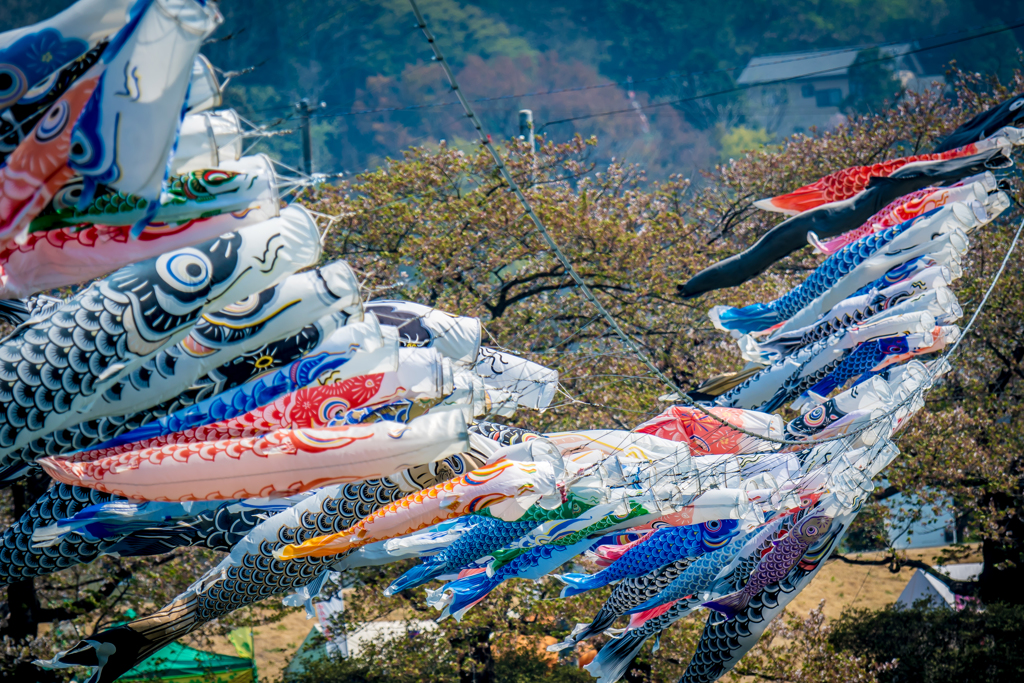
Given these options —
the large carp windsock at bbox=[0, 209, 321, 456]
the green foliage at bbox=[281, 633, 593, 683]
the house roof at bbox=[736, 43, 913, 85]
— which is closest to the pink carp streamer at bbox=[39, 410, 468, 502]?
the large carp windsock at bbox=[0, 209, 321, 456]

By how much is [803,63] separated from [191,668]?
2260 inches

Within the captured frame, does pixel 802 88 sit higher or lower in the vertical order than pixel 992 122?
lower

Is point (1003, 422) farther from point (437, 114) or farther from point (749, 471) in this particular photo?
point (437, 114)

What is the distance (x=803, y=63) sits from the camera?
5847 centimetres

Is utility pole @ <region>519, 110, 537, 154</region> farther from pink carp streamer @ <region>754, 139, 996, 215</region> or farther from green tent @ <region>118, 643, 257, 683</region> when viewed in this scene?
green tent @ <region>118, 643, 257, 683</region>

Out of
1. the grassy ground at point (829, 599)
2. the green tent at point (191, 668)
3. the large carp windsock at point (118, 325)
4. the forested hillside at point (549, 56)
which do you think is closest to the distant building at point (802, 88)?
the forested hillside at point (549, 56)

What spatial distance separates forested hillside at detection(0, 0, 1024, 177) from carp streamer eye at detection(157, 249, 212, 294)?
48.7m

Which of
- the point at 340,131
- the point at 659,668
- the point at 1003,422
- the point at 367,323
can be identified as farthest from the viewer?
the point at 340,131

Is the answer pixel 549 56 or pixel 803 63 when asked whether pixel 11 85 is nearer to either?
pixel 549 56

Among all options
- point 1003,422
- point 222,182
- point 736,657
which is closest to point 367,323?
point 222,182

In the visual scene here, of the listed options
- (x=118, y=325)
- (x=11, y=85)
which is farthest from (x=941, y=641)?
(x=11, y=85)

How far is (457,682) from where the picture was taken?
1042cm

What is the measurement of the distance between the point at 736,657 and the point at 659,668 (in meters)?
3.25

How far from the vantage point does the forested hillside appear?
5372 centimetres
